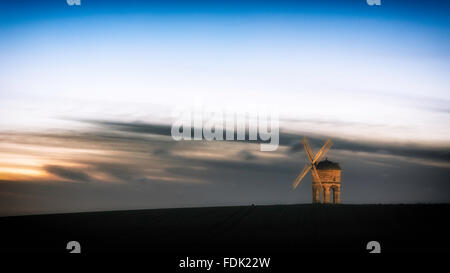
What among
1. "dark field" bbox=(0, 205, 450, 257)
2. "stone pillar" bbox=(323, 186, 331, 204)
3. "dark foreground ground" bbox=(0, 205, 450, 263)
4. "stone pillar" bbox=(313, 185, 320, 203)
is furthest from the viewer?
"stone pillar" bbox=(313, 185, 320, 203)

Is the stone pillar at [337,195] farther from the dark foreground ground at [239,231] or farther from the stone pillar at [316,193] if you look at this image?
the dark foreground ground at [239,231]

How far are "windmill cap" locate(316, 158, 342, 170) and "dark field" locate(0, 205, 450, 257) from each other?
1550 cm

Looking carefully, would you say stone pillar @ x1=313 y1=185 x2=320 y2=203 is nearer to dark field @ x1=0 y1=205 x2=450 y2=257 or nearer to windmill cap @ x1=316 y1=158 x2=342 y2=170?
windmill cap @ x1=316 y1=158 x2=342 y2=170

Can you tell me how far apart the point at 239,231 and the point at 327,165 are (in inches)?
1402

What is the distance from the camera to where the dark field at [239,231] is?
1310 inches

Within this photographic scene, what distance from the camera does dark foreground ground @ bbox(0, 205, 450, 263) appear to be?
108 feet

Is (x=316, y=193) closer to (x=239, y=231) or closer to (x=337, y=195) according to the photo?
(x=337, y=195)

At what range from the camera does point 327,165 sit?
2921 inches

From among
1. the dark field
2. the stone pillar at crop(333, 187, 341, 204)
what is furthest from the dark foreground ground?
the stone pillar at crop(333, 187, 341, 204)

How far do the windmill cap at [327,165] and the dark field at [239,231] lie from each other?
15.5 m
